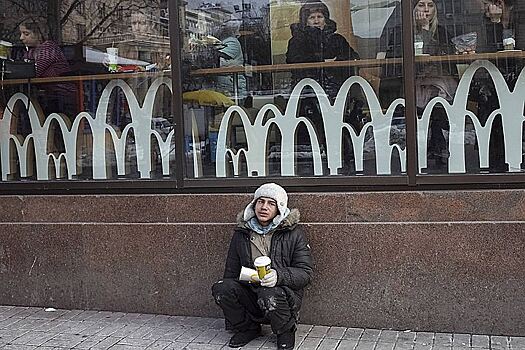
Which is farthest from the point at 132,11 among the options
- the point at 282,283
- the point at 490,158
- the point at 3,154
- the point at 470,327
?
the point at 470,327

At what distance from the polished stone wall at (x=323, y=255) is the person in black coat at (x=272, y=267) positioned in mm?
415

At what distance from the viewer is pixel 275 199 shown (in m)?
5.43

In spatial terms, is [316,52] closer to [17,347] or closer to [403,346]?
[403,346]

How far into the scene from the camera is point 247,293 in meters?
5.45

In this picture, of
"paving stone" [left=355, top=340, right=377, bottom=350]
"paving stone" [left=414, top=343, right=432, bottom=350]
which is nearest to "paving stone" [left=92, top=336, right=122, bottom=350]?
"paving stone" [left=355, top=340, right=377, bottom=350]

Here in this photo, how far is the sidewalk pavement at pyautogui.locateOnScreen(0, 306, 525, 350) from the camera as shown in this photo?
540cm

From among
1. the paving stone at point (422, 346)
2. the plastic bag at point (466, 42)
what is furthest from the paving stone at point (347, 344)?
the plastic bag at point (466, 42)

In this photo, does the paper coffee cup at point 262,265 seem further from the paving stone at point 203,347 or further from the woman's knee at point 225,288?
the paving stone at point 203,347

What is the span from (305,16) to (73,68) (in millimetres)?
2086

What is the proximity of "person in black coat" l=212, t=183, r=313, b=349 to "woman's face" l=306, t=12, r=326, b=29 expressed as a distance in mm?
1351

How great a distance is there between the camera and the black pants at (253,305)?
5.23m

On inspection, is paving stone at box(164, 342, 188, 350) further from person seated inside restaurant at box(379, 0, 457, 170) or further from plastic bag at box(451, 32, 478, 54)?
plastic bag at box(451, 32, 478, 54)

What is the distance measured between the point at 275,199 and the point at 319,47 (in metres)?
1.36

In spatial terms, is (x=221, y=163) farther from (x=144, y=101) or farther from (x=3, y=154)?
(x=3, y=154)
